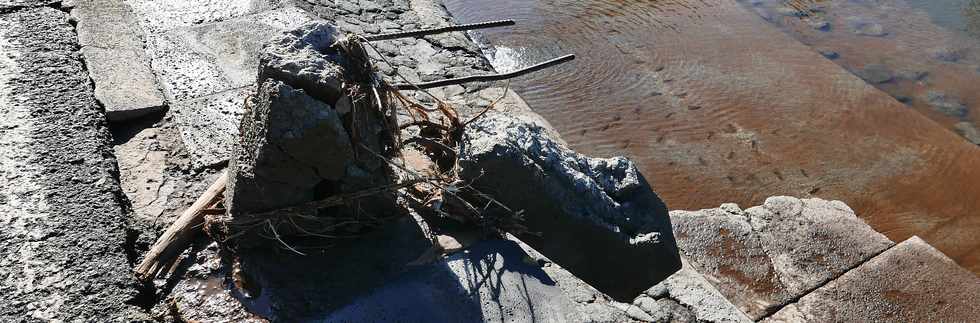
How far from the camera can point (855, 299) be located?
3.76 metres

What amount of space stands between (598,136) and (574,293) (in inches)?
102

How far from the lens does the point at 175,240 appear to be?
9.11 feet

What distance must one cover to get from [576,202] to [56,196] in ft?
6.70

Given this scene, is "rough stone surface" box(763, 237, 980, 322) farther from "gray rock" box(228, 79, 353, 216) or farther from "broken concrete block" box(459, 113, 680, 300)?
"gray rock" box(228, 79, 353, 216)

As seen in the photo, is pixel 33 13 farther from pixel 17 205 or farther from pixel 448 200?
pixel 448 200

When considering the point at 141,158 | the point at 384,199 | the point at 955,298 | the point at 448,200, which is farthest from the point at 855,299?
the point at 141,158

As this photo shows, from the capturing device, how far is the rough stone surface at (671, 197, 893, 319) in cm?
379

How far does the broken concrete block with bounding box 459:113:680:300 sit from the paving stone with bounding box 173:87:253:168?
128 cm

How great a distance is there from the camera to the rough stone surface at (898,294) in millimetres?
3680

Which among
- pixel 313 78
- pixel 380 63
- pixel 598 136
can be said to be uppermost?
pixel 313 78

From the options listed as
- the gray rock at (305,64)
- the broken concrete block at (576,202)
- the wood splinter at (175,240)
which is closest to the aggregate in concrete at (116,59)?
the wood splinter at (175,240)

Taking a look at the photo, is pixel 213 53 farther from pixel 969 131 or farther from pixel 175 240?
pixel 969 131

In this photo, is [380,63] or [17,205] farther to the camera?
[380,63]

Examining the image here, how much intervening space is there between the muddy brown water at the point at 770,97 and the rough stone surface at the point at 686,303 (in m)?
1.50
